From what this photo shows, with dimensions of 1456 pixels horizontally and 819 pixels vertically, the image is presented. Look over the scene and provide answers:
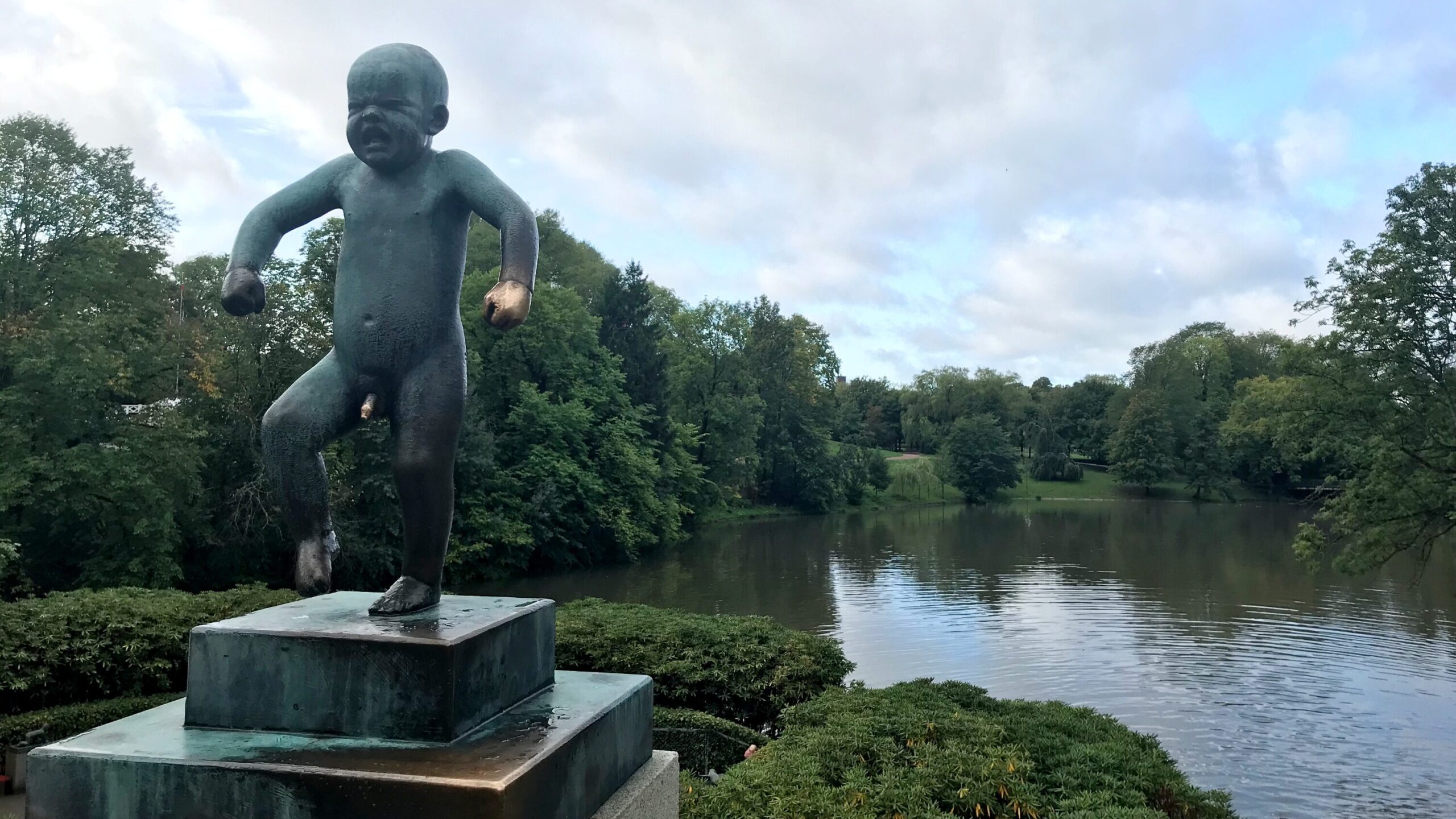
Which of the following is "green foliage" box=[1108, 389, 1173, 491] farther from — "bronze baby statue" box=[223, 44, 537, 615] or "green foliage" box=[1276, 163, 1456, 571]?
"bronze baby statue" box=[223, 44, 537, 615]

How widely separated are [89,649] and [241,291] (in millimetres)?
5462

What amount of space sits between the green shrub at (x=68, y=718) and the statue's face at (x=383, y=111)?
5159 mm

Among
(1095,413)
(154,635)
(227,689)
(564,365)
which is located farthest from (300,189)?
(1095,413)

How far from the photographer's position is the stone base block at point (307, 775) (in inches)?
92.9

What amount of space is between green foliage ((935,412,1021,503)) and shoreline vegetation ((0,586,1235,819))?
48.7 metres

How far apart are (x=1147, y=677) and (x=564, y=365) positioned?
18269mm

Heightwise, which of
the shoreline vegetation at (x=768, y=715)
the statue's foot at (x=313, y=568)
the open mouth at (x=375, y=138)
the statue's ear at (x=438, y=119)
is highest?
the statue's ear at (x=438, y=119)

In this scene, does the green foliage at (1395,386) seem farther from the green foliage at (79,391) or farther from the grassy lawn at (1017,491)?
the grassy lawn at (1017,491)

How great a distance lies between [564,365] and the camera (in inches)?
1052

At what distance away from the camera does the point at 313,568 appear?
3.27 m

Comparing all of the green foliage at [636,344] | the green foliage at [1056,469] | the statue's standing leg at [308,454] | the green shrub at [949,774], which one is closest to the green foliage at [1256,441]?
the green foliage at [1056,469]

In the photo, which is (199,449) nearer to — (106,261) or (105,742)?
(106,261)

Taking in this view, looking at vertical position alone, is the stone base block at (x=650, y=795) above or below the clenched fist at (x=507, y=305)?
below

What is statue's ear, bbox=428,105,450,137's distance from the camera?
3549 mm
